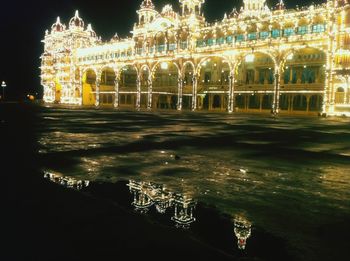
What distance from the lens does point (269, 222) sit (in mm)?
4789

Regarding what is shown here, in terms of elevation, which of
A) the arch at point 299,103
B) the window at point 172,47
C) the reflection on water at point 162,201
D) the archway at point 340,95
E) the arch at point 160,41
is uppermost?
the arch at point 160,41

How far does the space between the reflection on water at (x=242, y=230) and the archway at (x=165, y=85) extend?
209ft

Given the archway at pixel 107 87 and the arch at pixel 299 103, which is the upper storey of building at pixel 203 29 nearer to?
the archway at pixel 107 87

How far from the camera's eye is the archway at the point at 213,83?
6003 centimetres

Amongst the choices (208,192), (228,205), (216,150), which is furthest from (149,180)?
(216,150)

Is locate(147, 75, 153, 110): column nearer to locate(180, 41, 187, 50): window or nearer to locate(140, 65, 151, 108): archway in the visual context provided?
locate(140, 65, 151, 108): archway

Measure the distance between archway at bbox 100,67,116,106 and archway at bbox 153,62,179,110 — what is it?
1322cm

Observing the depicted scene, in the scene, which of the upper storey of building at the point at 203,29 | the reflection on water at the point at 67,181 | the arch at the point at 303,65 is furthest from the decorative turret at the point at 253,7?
the reflection on water at the point at 67,181

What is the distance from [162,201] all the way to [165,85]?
67.3 meters

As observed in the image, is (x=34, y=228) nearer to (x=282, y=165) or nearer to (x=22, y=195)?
(x=22, y=195)

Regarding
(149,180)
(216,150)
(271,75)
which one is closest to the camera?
(149,180)

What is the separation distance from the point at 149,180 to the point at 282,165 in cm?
369

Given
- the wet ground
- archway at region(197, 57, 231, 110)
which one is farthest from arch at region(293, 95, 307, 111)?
the wet ground

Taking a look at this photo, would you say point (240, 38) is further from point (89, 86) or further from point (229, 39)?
point (89, 86)
